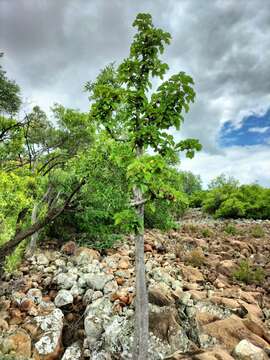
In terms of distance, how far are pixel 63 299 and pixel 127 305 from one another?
6.25 ft

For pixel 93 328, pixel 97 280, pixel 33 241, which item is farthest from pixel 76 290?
pixel 33 241

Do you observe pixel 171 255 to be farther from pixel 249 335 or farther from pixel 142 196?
pixel 142 196

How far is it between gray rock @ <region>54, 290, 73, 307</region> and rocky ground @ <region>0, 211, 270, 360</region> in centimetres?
3

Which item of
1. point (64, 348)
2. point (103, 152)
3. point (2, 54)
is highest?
point (2, 54)

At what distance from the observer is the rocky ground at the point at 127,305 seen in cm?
575

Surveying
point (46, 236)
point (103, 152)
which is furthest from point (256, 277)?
point (46, 236)

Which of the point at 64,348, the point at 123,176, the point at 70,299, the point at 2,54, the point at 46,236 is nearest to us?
the point at 123,176

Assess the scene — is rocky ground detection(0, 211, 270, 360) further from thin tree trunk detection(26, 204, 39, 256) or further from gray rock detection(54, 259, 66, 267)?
thin tree trunk detection(26, 204, 39, 256)

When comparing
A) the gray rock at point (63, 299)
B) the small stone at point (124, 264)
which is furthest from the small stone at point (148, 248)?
the gray rock at point (63, 299)

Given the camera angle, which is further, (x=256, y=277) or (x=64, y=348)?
(x=256, y=277)

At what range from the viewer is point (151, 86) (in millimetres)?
5484

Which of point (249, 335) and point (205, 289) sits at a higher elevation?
point (205, 289)

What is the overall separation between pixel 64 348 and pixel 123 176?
4380 millimetres

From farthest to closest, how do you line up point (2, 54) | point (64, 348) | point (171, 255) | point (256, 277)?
point (171, 255) < point (2, 54) < point (256, 277) < point (64, 348)
